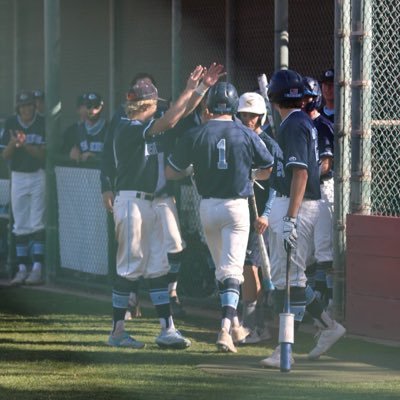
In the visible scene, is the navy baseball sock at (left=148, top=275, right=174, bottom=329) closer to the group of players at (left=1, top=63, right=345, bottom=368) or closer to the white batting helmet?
the group of players at (left=1, top=63, right=345, bottom=368)

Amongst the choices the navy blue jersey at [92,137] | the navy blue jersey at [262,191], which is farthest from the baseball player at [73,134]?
the navy blue jersey at [262,191]

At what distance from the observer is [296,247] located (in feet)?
28.4

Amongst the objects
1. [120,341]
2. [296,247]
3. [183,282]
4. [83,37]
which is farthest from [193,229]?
[83,37]

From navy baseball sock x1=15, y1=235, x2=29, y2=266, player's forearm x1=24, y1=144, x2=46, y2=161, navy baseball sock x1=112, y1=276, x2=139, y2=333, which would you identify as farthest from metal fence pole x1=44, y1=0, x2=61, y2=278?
navy baseball sock x1=112, y1=276, x2=139, y2=333

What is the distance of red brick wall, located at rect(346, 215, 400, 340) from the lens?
9.56 meters

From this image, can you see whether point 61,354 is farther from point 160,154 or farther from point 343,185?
point 343,185

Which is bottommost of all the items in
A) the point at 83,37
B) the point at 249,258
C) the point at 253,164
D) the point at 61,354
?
the point at 61,354

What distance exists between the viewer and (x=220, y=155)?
9.13 meters

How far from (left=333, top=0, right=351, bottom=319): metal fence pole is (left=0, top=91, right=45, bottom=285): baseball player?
13.8ft

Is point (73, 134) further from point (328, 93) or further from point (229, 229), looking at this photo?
point (229, 229)

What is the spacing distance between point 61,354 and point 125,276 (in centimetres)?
78

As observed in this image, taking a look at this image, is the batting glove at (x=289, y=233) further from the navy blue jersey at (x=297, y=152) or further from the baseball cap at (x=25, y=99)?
the baseball cap at (x=25, y=99)

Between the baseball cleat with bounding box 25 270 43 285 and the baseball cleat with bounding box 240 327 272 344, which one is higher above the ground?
the baseball cleat with bounding box 25 270 43 285

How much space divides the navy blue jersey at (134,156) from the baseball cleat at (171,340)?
108cm
